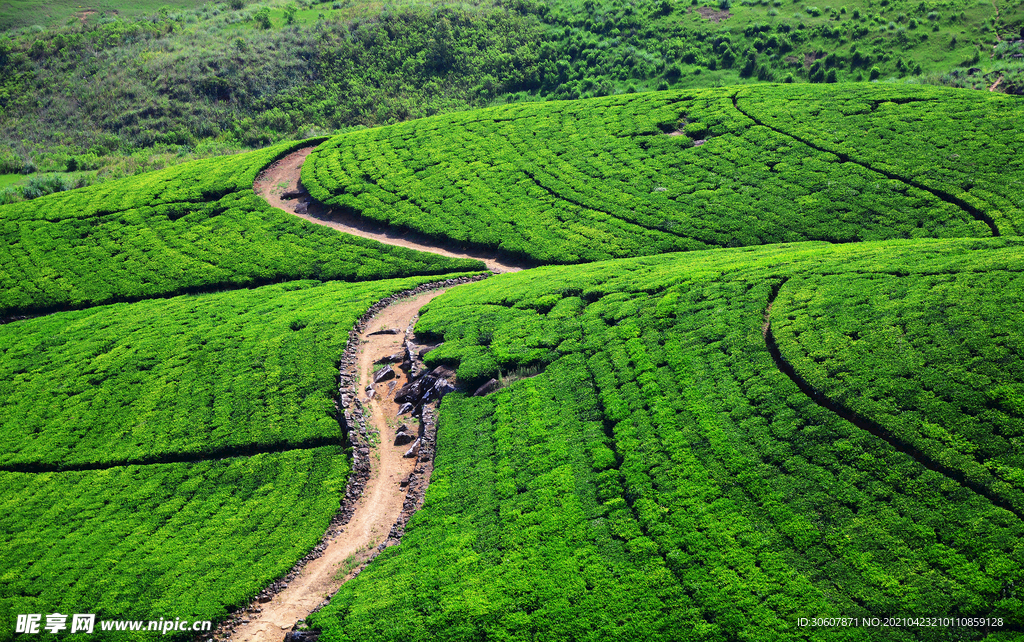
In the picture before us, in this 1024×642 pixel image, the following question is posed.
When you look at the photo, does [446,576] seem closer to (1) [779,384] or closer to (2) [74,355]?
(1) [779,384]

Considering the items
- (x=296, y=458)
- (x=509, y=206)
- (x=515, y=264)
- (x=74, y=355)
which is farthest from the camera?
(x=509, y=206)

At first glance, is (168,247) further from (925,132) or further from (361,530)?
(925,132)

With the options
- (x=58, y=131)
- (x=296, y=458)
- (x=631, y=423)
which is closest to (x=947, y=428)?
(x=631, y=423)

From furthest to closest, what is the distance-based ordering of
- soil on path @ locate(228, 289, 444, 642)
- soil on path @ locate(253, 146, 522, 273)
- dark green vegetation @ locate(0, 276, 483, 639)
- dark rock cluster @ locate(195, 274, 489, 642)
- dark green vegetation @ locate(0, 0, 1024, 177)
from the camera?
dark green vegetation @ locate(0, 0, 1024, 177), soil on path @ locate(253, 146, 522, 273), dark green vegetation @ locate(0, 276, 483, 639), dark rock cluster @ locate(195, 274, 489, 642), soil on path @ locate(228, 289, 444, 642)

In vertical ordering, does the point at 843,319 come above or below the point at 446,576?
above

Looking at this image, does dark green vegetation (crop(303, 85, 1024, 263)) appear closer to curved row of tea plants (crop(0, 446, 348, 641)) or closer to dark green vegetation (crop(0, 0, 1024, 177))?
dark green vegetation (crop(0, 0, 1024, 177))

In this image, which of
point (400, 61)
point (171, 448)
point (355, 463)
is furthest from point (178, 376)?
point (400, 61)

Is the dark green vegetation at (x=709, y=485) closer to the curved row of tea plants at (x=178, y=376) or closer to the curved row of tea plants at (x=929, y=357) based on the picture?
the curved row of tea plants at (x=929, y=357)

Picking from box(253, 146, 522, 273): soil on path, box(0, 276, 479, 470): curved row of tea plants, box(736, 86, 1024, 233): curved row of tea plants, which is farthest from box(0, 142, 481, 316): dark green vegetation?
box(736, 86, 1024, 233): curved row of tea plants
